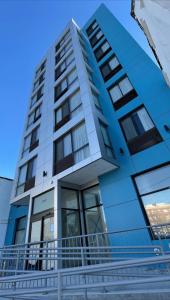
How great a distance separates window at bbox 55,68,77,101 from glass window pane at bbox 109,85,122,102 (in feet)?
10.5

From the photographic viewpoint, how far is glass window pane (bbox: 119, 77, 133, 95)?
1199 cm

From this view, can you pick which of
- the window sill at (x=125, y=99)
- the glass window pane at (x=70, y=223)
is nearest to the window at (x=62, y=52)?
the window sill at (x=125, y=99)

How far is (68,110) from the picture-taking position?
12664 millimetres

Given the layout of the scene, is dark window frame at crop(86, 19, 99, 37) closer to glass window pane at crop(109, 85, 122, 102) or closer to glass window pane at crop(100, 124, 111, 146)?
glass window pane at crop(109, 85, 122, 102)

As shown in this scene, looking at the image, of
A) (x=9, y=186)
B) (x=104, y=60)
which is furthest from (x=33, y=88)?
(x=9, y=186)

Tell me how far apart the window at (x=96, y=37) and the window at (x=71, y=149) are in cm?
1163

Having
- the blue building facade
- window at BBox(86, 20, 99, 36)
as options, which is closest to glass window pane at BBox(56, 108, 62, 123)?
the blue building facade

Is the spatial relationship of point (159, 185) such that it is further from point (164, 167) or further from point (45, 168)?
Result: point (45, 168)

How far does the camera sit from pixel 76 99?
12.5 meters

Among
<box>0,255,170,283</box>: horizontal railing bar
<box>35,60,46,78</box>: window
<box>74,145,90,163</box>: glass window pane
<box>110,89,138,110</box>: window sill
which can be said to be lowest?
<box>0,255,170,283</box>: horizontal railing bar

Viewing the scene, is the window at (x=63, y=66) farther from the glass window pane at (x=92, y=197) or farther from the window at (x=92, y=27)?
the glass window pane at (x=92, y=197)

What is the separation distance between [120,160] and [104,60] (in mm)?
9929

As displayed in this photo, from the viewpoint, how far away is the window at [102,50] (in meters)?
15.8

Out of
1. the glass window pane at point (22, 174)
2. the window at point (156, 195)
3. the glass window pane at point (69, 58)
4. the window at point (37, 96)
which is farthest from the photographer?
the window at point (37, 96)
